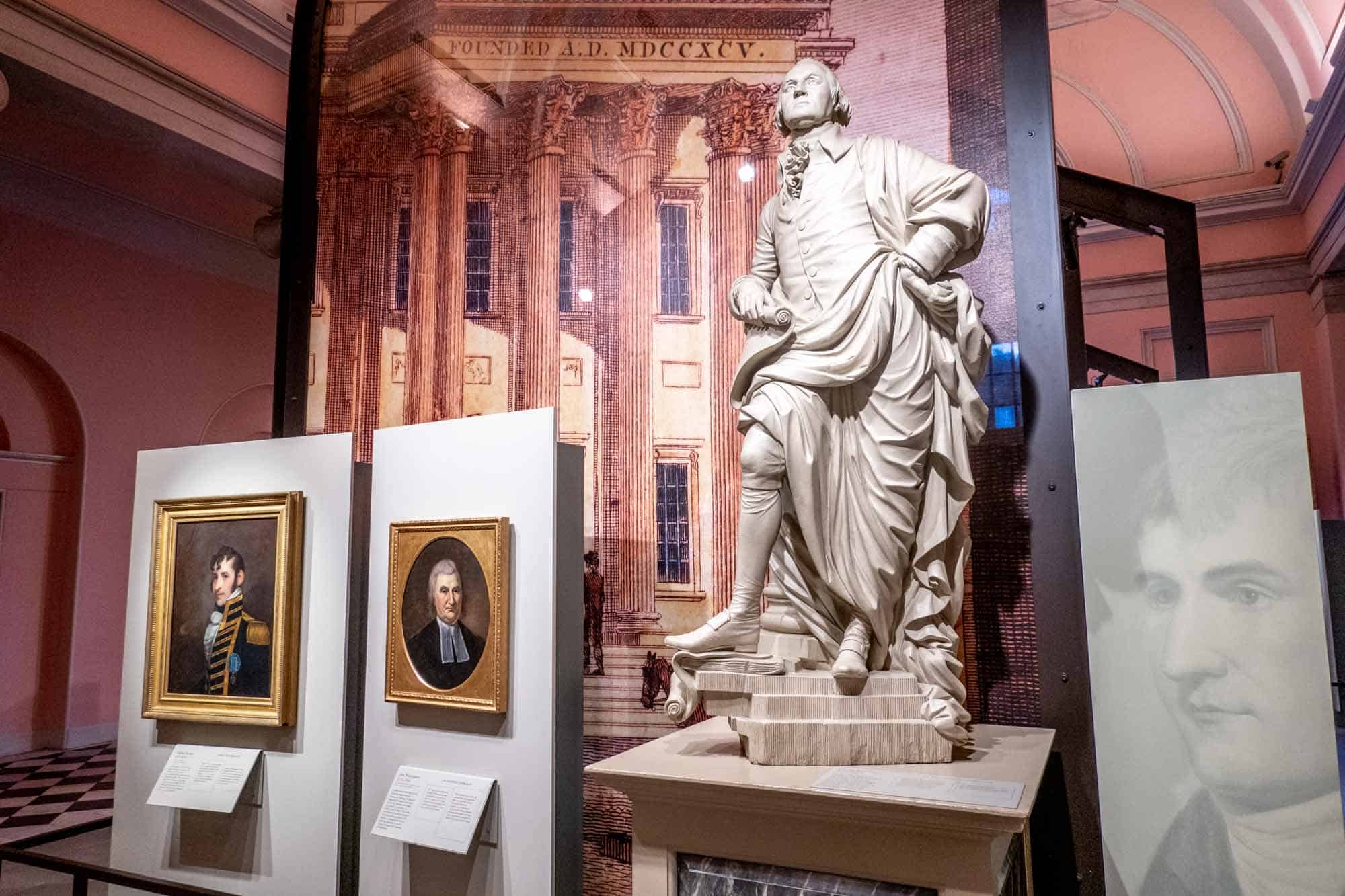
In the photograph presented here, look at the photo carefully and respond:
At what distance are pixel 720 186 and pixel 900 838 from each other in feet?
9.56

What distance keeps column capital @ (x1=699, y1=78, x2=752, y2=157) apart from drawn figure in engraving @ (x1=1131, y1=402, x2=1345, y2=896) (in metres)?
2.26

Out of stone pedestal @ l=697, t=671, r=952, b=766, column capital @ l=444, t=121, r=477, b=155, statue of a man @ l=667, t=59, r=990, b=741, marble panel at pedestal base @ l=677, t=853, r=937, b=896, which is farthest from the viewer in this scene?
column capital @ l=444, t=121, r=477, b=155

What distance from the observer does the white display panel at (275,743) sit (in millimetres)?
Result: 3340

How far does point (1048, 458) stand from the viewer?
3297 millimetres

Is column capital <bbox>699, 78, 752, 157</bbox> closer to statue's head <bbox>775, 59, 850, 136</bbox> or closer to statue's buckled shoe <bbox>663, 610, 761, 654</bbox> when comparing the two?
statue's head <bbox>775, 59, 850, 136</bbox>

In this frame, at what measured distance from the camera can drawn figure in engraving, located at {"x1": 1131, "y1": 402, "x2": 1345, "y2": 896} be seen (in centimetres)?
246

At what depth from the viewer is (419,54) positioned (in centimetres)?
465

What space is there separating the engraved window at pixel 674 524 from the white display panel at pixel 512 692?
751 millimetres

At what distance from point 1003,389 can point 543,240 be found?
7.11 feet

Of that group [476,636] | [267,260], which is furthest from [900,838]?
[267,260]

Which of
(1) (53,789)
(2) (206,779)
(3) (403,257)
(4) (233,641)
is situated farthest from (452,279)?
(1) (53,789)

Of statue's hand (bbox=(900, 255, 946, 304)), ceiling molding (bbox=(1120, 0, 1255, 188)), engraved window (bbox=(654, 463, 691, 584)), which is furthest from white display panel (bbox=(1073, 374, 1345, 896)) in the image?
ceiling molding (bbox=(1120, 0, 1255, 188))

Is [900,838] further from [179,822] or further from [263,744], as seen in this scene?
[179,822]

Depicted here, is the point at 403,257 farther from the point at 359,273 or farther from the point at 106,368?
the point at 106,368
